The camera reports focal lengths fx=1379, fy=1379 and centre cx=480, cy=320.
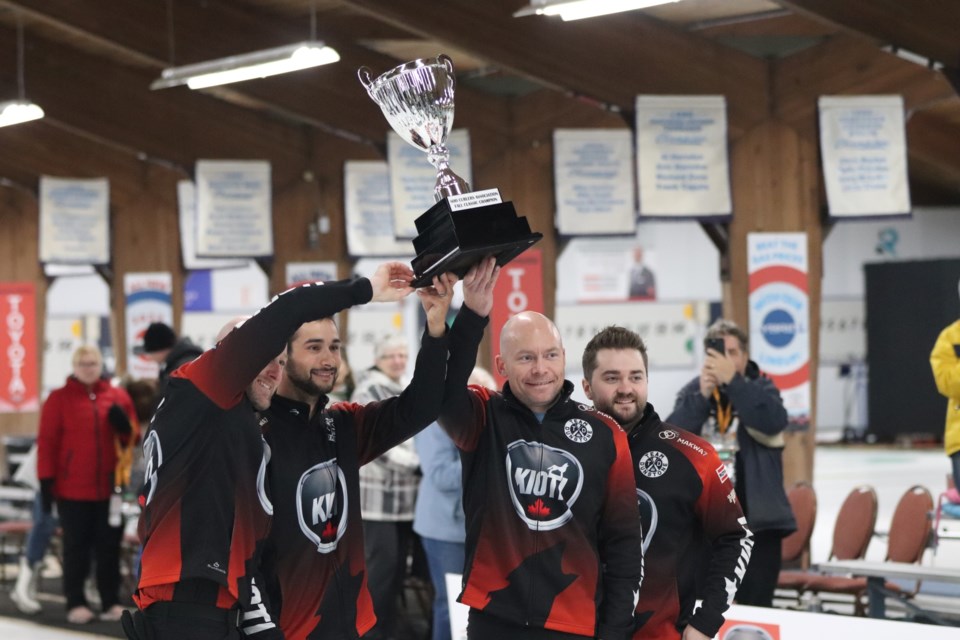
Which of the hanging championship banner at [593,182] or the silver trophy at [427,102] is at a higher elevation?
the hanging championship banner at [593,182]

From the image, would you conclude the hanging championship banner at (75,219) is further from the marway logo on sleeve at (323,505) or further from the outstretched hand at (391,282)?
the outstretched hand at (391,282)

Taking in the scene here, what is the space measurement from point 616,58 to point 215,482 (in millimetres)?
7124

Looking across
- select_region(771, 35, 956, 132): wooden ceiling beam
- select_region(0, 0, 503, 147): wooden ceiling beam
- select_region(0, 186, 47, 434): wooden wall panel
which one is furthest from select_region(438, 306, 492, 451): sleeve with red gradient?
select_region(0, 186, 47, 434): wooden wall panel

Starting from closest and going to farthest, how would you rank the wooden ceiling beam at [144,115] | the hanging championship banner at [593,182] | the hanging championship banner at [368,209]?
the hanging championship banner at [593,182] < the hanging championship banner at [368,209] < the wooden ceiling beam at [144,115]

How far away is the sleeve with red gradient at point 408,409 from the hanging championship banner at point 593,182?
6.77m

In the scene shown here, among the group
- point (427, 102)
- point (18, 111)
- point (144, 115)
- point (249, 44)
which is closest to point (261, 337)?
point (427, 102)

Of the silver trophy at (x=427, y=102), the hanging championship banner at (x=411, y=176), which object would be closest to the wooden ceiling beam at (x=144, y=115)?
the hanging championship banner at (x=411, y=176)

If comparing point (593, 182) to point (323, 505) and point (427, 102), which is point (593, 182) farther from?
point (323, 505)

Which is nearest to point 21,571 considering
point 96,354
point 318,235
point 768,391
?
point 96,354

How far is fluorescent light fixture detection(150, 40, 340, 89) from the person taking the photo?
873 centimetres

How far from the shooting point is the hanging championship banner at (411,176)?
10.9 m

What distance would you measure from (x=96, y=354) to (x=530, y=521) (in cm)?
574

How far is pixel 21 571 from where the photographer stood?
9.45 m

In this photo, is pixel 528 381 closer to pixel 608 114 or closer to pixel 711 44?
pixel 711 44
